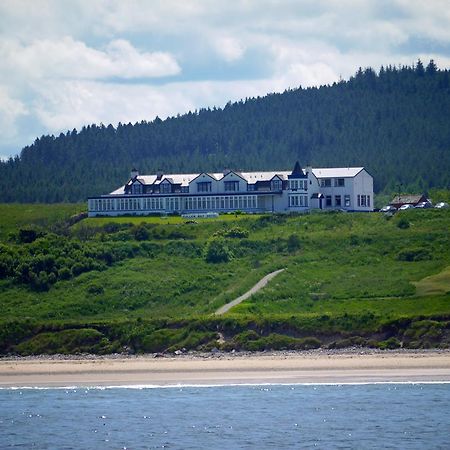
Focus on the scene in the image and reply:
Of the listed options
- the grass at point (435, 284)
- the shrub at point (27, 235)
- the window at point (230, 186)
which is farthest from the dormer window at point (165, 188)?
the grass at point (435, 284)

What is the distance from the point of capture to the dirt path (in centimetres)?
6525

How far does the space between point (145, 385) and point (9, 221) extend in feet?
197

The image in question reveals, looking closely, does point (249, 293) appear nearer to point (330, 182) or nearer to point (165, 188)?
point (330, 182)

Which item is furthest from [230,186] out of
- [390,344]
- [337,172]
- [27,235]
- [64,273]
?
[390,344]

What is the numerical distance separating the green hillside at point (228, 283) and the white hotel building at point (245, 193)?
8.68 m

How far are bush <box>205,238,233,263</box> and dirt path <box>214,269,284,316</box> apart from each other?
231 inches

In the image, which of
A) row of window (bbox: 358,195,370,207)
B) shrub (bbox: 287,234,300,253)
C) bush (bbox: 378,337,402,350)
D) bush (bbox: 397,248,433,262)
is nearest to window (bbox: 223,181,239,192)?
row of window (bbox: 358,195,370,207)

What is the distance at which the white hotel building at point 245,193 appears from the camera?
102188mm

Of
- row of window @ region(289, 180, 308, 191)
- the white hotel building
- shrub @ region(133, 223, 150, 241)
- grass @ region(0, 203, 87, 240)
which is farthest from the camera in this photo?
grass @ region(0, 203, 87, 240)

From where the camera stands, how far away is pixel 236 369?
2110 inches

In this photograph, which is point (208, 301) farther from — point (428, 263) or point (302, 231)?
point (302, 231)

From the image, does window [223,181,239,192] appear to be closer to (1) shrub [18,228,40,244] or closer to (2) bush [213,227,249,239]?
(2) bush [213,227,249,239]

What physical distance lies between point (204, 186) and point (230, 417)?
63.4 meters

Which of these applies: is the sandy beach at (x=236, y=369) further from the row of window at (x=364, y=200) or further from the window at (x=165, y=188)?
the window at (x=165, y=188)
